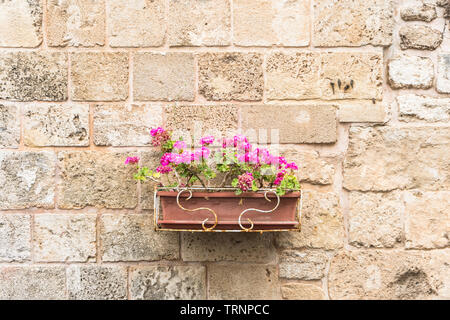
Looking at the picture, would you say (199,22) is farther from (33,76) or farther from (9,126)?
(9,126)

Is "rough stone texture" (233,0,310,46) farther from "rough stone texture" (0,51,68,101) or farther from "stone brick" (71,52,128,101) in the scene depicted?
"rough stone texture" (0,51,68,101)

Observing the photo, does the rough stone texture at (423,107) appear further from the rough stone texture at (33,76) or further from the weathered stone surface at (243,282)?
the rough stone texture at (33,76)

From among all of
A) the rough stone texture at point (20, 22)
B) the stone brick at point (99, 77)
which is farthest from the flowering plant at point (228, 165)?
the rough stone texture at point (20, 22)

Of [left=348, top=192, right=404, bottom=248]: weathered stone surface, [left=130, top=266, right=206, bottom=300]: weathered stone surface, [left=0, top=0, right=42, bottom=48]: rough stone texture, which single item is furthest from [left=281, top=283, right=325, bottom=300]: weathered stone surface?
[left=0, top=0, right=42, bottom=48]: rough stone texture

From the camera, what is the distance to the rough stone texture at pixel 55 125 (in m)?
2.41

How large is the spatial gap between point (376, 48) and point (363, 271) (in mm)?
1266

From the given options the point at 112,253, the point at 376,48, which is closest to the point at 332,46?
the point at 376,48

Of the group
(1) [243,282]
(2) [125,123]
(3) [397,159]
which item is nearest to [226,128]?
(2) [125,123]

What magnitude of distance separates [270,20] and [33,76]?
1.38 meters

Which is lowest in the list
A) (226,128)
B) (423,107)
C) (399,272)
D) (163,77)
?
(399,272)

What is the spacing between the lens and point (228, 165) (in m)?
2.20

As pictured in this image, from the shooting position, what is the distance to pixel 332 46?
94.7 inches

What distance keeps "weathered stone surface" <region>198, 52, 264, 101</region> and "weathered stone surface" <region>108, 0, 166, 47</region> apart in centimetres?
30
